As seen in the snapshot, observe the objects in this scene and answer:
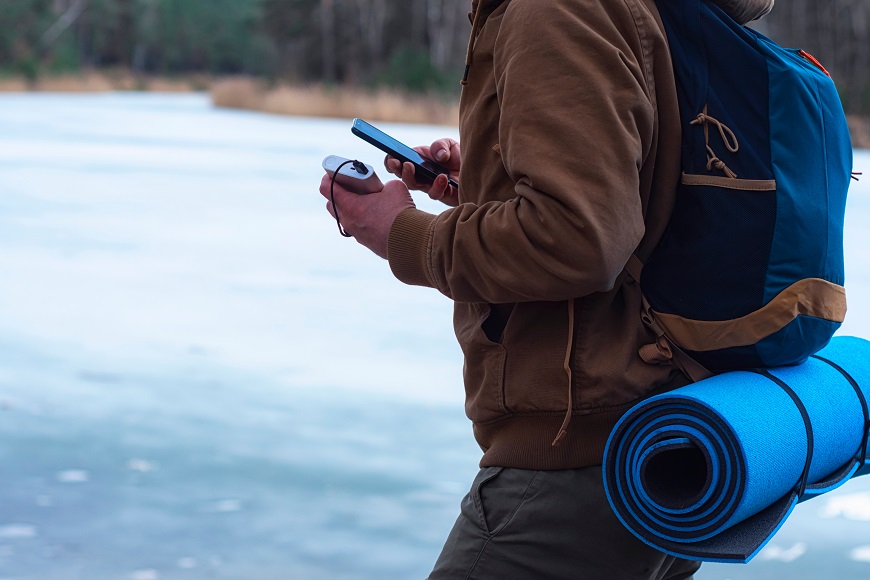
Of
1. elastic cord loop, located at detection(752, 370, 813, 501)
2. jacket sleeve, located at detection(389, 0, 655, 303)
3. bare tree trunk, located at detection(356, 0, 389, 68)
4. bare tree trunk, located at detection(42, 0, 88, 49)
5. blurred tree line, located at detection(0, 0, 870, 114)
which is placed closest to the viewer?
jacket sleeve, located at detection(389, 0, 655, 303)

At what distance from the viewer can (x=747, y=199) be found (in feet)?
3.95

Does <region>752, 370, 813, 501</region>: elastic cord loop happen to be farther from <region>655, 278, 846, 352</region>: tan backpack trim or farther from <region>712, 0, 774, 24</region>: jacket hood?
<region>712, 0, 774, 24</region>: jacket hood

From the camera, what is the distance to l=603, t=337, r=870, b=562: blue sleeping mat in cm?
117

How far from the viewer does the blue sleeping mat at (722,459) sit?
117 cm

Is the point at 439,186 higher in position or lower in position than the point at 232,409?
higher

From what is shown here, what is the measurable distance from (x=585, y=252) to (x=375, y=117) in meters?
15.8

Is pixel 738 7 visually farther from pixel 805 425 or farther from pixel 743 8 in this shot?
pixel 805 425

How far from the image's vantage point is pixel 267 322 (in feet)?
15.4

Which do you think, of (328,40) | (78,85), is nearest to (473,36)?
(328,40)

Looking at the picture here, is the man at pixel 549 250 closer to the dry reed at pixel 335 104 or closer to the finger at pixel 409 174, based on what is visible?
the finger at pixel 409 174

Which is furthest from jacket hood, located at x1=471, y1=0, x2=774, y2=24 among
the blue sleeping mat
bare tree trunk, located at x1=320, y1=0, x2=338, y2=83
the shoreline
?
bare tree trunk, located at x1=320, y1=0, x2=338, y2=83

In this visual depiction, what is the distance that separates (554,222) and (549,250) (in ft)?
0.11

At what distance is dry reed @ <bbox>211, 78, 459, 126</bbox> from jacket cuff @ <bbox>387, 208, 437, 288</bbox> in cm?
1423

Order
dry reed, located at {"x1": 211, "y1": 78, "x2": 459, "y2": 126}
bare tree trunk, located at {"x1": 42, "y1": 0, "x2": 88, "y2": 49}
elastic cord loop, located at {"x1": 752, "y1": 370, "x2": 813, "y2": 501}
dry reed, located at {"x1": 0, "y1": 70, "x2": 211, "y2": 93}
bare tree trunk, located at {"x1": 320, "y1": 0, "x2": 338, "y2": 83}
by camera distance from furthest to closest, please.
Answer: bare tree trunk, located at {"x1": 42, "y1": 0, "x2": 88, "y2": 49}, bare tree trunk, located at {"x1": 320, "y1": 0, "x2": 338, "y2": 83}, dry reed, located at {"x1": 0, "y1": 70, "x2": 211, "y2": 93}, dry reed, located at {"x1": 211, "y1": 78, "x2": 459, "y2": 126}, elastic cord loop, located at {"x1": 752, "y1": 370, "x2": 813, "y2": 501}
